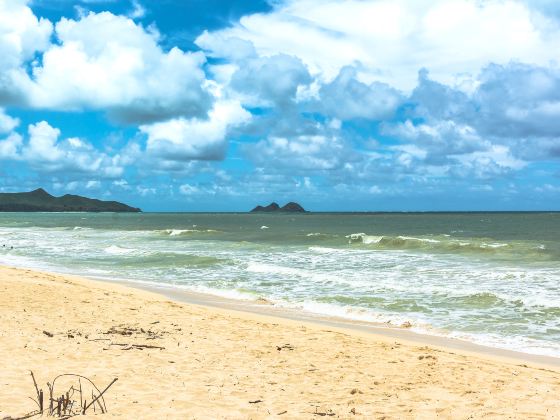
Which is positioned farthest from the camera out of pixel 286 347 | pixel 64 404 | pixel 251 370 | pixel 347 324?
pixel 347 324

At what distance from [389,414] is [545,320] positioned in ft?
28.8

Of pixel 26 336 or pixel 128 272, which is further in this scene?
pixel 128 272

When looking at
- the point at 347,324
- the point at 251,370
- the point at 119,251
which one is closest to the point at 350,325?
the point at 347,324

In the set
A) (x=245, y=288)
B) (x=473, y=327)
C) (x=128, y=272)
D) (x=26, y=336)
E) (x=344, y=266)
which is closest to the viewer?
(x=26, y=336)

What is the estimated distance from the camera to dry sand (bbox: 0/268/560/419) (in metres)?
6.45

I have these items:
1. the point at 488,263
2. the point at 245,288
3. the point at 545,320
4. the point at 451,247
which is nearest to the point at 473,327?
the point at 545,320

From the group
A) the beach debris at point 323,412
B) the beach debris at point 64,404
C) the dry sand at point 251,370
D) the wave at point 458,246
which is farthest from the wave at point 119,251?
the beach debris at point 323,412

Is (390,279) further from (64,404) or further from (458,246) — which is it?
(458,246)

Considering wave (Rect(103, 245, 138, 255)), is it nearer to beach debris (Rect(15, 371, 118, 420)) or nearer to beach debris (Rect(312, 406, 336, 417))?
beach debris (Rect(15, 371, 118, 420))

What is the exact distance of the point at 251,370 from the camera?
8125mm

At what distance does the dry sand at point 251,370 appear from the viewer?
Answer: 645cm

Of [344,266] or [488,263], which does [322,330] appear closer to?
[344,266]

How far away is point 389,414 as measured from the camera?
6359 mm

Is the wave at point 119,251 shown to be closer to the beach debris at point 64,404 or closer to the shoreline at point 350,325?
the shoreline at point 350,325
